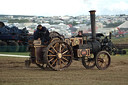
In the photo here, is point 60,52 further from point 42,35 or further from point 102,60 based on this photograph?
point 102,60

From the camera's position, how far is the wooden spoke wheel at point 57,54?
1168cm

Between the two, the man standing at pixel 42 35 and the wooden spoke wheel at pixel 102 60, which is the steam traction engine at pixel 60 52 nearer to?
the wooden spoke wheel at pixel 102 60

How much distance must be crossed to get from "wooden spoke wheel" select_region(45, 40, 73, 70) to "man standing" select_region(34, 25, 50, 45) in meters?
0.35

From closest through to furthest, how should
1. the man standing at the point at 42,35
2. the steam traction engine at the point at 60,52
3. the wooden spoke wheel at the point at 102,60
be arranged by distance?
the steam traction engine at the point at 60,52
the man standing at the point at 42,35
the wooden spoke wheel at the point at 102,60

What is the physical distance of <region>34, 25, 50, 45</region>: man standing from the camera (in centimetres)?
1194

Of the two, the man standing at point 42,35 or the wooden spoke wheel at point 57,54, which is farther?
the man standing at point 42,35

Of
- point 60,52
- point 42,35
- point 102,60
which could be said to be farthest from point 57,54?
point 102,60

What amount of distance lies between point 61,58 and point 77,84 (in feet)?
11.9

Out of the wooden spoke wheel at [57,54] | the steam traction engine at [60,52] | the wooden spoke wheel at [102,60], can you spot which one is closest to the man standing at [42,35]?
the steam traction engine at [60,52]

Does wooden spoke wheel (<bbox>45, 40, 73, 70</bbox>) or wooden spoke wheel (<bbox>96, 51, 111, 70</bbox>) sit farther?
wooden spoke wheel (<bbox>96, 51, 111, 70</bbox>)

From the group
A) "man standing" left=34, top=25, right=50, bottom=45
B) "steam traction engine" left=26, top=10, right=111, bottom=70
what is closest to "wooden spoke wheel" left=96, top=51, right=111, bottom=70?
"steam traction engine" left=26, top=10, right=111, bottom=70

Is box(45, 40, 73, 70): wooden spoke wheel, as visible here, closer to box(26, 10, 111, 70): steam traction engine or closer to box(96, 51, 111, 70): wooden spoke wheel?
box(26, 10, 111, 70): steam traction engine

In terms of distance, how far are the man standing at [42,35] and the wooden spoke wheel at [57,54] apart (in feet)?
1.13

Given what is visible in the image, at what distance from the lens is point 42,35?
1208cm
